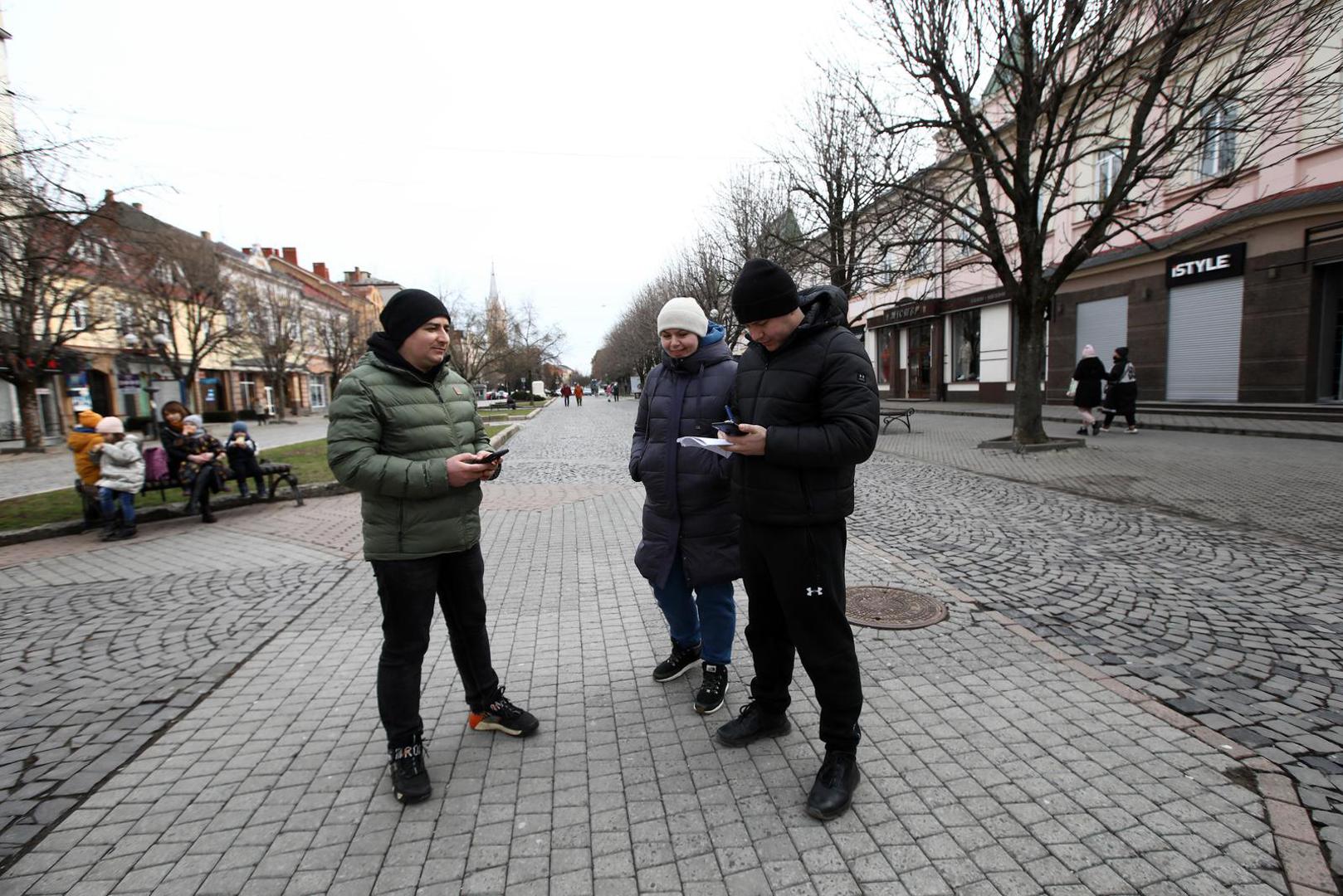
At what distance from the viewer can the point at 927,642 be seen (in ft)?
13.3

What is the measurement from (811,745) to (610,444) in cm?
1537

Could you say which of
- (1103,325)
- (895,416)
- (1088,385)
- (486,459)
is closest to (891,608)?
(486,459)

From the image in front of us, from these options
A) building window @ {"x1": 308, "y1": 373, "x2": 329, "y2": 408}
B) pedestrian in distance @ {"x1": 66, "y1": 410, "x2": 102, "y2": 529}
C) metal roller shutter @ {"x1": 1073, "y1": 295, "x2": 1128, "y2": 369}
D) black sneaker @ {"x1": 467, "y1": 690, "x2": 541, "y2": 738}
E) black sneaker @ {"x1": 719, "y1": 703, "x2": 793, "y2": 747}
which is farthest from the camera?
building window @ {"x1": 308, "y1": 373, "x2": 329, "y2": 408}

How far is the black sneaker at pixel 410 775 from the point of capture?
2650 millimetres

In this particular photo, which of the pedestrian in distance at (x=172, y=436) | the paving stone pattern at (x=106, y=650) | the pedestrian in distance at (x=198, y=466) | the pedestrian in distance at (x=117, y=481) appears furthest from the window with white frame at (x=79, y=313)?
the paving stone pattern at (x=106, y=650)

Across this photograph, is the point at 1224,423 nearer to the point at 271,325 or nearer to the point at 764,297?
the point at 764,297

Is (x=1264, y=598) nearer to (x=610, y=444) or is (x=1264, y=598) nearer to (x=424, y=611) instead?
(x=424, y=611)

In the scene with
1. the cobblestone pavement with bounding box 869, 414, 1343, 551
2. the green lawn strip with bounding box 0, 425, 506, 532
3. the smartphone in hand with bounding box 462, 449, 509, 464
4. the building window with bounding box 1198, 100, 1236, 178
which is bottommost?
the cobblestone pavement with bounding box 869, 414, 1343, 551

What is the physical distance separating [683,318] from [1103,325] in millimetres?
22229

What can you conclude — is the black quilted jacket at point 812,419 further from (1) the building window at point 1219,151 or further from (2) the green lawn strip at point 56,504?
(1) the building window at point 1219,151

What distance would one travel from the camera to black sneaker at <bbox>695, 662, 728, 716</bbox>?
10.8 ft

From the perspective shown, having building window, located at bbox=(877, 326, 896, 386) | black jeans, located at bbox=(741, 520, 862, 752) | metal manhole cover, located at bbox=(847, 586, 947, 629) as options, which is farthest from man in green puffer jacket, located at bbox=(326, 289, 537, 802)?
building window, located at bbox=(877, 326, 896, 386)

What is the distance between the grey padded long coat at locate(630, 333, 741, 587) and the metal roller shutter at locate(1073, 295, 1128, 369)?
69.2ft

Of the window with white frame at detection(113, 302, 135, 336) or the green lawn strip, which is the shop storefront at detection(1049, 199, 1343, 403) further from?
the window with white frame at detection(113, 302, 135, 336)
